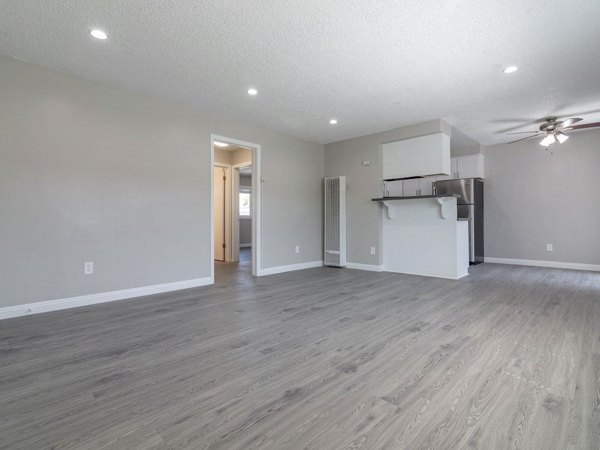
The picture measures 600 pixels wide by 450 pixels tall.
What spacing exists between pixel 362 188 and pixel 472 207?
2.32 metres

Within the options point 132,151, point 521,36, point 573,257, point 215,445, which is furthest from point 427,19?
point 573,257

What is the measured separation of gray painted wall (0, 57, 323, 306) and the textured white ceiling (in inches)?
11.2

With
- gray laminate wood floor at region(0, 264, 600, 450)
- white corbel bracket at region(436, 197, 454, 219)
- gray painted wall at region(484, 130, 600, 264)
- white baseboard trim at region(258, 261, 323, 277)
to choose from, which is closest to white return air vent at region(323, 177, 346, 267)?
white baseboard trim at region(258, 261, 323, 277)

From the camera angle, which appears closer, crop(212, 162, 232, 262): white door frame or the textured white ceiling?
the textured white ceiling

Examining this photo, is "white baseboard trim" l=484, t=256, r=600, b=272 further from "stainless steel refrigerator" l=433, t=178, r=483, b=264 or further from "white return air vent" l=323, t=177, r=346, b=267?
"white return air vent" l=323, t=177, r=346, b=267

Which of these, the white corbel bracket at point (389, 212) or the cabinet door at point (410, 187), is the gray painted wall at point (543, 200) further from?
the white corbel bracket at point (389, 212)

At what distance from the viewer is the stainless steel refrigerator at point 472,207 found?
19.7ft

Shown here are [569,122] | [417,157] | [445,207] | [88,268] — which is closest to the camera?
[88,268]

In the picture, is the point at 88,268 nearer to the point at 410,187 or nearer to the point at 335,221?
the point at 335,221

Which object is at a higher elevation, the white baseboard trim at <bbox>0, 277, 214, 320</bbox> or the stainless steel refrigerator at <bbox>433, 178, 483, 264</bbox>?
the stainless steel refrigerator at <bbox>433, 178, 483, 264</bbox>

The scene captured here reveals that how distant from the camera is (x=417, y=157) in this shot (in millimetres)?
4816

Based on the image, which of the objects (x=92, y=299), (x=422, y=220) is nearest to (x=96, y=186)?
(x=92, y=299)

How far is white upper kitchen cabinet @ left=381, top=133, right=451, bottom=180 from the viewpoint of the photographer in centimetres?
460

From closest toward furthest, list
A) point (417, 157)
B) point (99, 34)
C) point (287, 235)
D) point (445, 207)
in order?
point (99, 34)
point (445, 207)
point (417, 157)
point (287, 235)
